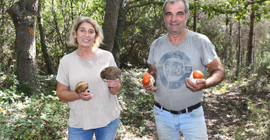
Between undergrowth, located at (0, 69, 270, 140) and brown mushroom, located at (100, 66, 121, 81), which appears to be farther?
undergrowth, located at (0, 69, 270, 140)

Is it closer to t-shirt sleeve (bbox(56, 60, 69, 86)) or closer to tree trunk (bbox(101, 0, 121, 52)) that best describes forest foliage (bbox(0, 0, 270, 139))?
tree trunk (bbox(101, 0, 121, 52))

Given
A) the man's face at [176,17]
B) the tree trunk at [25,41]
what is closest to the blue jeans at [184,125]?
the man's face at [176,17]

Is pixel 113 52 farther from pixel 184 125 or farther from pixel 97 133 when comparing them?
pixel 184 125

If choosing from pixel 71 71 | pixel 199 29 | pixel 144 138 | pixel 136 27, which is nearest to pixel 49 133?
pixel 144 138

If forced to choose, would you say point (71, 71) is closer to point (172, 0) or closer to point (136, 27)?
point (172, 0)

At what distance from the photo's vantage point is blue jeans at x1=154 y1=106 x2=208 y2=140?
2.51 m

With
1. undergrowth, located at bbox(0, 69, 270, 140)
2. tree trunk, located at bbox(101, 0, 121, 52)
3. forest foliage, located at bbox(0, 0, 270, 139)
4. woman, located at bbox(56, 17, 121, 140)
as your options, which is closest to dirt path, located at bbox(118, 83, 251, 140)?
undergrowth, located at bbox(0, 69, 270, 140)

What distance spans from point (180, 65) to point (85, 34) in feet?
3.82

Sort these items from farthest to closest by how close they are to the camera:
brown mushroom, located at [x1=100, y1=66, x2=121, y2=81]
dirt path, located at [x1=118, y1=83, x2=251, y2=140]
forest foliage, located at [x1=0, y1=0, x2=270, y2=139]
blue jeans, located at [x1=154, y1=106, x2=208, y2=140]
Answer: dirt path, located at [x1=118, y1=83, x2=251, y2=140] < forest foliage, located at [x1=0, y1=0, x2=270, y2=139] < blue jeans, located at [x1=154, y1=106, x2=208, y2=140] < brown mushroom, located at [x1=100, y1=66, x2=121, y2=81]

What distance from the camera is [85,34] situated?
2.53 m

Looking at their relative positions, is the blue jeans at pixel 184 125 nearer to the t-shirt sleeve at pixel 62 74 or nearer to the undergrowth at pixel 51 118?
the t-shirt sleeve at pixel 62 74

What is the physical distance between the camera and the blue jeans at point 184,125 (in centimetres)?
251

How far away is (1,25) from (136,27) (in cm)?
739

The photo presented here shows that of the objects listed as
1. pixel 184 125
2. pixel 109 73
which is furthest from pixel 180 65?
pixel 109 73
